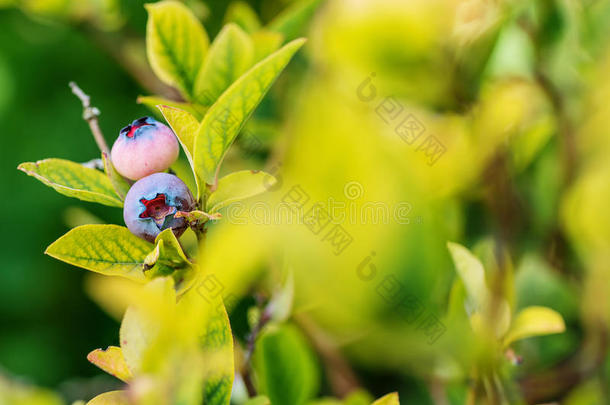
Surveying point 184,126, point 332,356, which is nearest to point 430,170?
point 184,126

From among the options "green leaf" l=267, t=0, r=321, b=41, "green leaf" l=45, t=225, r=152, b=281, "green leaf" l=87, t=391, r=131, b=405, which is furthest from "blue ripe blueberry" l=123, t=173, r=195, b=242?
"green leaf" l=267, t=0, r=321, b=41

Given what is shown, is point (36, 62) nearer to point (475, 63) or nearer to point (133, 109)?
point (133, 109)

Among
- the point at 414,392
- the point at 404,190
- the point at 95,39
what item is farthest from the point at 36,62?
the point at 404,190

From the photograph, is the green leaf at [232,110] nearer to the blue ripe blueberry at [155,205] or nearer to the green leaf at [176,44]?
the blue ripe blueberry at [155,205]

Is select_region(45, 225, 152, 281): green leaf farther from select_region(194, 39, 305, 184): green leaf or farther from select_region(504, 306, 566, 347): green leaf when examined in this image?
select_region(504, 306, 566, 347): green leaf

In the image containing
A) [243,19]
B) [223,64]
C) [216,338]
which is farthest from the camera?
[243,19]

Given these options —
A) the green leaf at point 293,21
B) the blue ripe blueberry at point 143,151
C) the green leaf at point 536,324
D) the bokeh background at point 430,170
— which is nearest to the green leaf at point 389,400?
the bokeh background at point 430,170

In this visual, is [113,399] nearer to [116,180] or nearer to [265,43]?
[116,180]
